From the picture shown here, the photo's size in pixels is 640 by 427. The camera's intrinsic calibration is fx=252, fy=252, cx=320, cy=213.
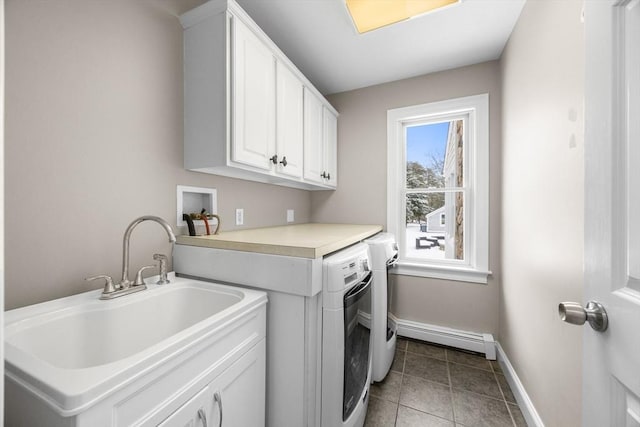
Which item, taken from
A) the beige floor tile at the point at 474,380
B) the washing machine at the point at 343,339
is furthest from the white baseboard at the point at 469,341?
the washing machine at the point at 343,339

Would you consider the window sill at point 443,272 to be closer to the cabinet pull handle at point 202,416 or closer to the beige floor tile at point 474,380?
the beige floor tile at point 474,380

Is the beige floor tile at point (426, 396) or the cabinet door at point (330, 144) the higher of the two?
the cabinet door at point (330, 144)

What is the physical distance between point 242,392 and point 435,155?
2.43 metres

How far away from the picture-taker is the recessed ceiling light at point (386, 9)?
57.5 inches

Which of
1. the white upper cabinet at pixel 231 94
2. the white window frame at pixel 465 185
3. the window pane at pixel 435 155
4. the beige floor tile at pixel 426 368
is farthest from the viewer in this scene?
the window pane at pixel 435 155

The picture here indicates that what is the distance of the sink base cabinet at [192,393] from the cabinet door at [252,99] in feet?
2.79

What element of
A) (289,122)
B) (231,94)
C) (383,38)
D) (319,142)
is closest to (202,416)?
(231,94)

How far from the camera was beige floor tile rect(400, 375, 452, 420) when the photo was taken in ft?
4.97

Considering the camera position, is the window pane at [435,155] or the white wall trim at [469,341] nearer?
the white wall trim at [469,341]

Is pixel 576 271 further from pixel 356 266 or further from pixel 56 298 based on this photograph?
pixel 56 298

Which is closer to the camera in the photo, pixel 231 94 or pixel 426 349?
pixel 231 94

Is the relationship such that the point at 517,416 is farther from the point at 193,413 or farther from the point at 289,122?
the point at 289,122

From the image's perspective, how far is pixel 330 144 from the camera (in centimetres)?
253

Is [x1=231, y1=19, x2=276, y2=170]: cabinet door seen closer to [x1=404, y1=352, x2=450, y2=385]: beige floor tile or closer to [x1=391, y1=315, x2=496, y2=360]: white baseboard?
[x1=391, y1=315, x2=496, y2=360]: white baseboard
